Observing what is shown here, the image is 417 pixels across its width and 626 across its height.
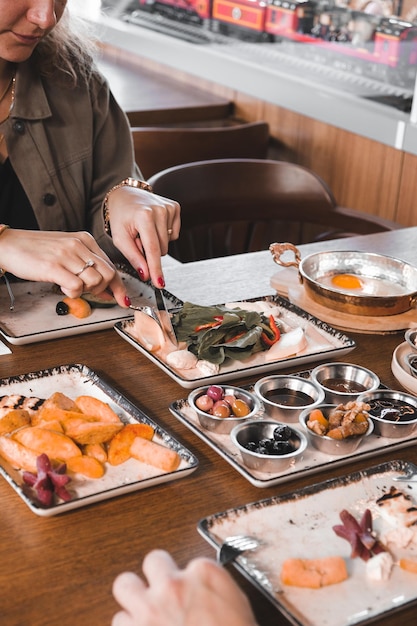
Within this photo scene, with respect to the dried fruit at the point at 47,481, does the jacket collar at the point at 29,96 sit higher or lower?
higher

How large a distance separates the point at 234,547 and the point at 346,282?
0.99 meters

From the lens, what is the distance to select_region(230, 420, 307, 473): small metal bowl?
48.9 inches

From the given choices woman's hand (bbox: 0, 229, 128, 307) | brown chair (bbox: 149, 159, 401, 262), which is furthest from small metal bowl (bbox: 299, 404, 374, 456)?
brown chair (bbox: 149, 159, 401, 262)

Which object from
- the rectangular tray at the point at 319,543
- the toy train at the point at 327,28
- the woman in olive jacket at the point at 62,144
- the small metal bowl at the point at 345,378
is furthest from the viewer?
the toy train at the point at 327,28

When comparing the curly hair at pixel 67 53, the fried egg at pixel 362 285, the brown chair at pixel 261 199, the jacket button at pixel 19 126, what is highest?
the curly hair at pixel 67 53

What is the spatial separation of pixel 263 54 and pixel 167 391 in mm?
3036

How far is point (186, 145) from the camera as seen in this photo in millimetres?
3576

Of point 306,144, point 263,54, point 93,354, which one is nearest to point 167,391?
point 93,354

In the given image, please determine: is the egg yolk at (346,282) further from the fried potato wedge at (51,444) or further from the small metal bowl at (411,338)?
the fried potato wedge at (51,444)

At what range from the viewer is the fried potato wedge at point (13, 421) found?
4.23 feet

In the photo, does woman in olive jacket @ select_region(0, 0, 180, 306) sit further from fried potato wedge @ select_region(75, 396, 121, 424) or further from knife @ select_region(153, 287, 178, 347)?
A: fried potato wedge @ select_region(75, 396, 121, 424)

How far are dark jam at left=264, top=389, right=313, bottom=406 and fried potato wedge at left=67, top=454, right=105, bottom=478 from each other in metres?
0.35

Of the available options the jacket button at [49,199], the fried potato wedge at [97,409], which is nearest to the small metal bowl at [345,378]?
the fried potato wedge at [97,409]

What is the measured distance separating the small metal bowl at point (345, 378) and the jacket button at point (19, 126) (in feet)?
3.70
